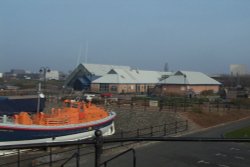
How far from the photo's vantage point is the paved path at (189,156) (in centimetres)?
1382

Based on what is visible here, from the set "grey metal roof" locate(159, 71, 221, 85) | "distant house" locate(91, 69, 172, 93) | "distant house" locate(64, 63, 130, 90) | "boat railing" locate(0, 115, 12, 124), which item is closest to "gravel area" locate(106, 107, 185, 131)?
"boat railing" locate(0, 115, 12, 124)

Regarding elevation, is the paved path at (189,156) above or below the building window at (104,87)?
below

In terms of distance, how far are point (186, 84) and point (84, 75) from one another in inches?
1028

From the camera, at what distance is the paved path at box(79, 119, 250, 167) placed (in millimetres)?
13823

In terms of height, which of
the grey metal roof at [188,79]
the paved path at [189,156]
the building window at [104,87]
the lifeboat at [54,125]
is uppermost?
the grey metal roof at [188,79]

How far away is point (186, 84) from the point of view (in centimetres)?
7625

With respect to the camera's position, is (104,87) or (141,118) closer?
(141,118)

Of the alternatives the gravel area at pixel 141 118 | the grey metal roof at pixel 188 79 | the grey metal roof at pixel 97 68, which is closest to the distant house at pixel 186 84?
the grey metal roof at pixel 188 79

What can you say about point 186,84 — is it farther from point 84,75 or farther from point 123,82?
point 84,75

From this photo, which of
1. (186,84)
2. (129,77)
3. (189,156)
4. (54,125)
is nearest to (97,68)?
(129,77)

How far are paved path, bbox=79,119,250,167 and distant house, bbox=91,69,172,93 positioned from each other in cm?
5944

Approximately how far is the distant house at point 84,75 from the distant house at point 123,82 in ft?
17.6

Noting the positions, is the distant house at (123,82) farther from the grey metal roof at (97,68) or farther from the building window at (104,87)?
the grey metal roof at (97,68)

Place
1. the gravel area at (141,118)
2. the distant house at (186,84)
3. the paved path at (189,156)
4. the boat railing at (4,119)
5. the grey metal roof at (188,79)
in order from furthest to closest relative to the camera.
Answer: the grey metal roof at (188,79) < the distant house at (186,84) < the gravel area at (141,118) < the boat railing at (4,119) < the paved path at (189,156)
